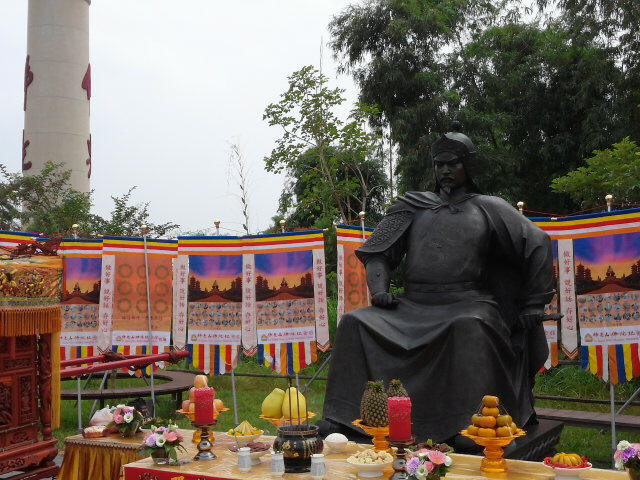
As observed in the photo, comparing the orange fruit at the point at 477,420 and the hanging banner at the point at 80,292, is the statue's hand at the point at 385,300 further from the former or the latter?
the hanging banner at the point at 80,292

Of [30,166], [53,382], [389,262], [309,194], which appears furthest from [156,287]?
[30,166]

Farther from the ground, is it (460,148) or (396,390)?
(460,148)

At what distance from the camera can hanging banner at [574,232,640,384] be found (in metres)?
5.34

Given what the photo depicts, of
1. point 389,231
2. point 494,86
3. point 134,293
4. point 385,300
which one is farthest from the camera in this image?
point 494,86

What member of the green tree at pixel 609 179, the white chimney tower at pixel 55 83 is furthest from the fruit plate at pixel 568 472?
the white chimney tower at pixel 55 83

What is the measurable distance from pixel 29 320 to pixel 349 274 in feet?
9.88

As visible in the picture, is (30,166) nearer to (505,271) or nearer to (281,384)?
(281,384)

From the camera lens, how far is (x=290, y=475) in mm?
3105

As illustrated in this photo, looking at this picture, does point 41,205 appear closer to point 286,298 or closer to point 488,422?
point 286,298

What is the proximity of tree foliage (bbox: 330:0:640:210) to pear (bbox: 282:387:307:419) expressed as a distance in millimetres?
8973

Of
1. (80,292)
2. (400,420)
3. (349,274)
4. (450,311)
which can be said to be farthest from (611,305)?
(80,292)

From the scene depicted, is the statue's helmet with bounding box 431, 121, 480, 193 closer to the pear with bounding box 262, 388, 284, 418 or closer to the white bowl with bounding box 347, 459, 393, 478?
the pear with bounding box 262, 388, 284, 418

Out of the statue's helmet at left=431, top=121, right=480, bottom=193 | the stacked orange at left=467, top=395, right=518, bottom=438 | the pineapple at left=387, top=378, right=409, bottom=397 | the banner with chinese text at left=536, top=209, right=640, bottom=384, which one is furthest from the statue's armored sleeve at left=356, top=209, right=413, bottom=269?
the stacked orange at left=467, top=395, right=518, bottom=438

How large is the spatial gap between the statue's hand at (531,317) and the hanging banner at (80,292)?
419 cm
